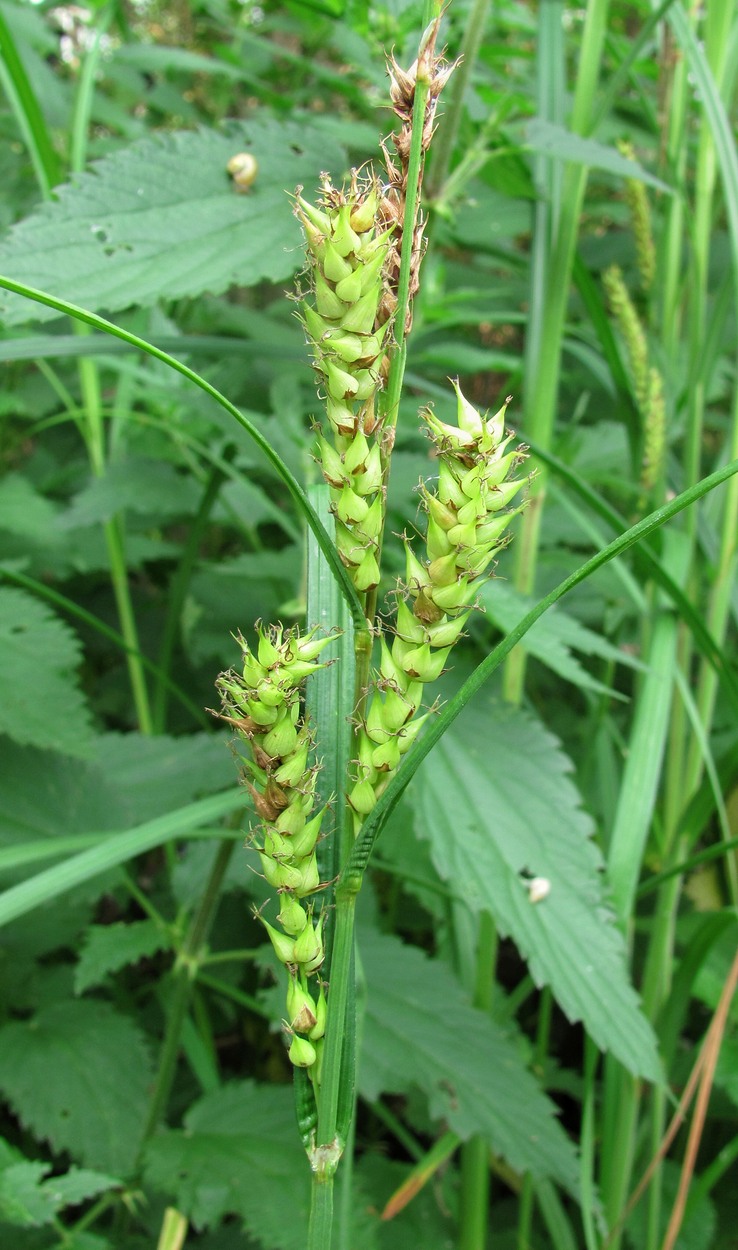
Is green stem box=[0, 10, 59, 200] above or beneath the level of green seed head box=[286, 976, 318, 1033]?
above

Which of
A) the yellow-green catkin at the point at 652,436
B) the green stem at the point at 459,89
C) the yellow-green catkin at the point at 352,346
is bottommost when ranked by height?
the yellow-green catkin at the point at 352,346

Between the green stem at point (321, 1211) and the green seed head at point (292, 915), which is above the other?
the green seed head at point (292, 915)

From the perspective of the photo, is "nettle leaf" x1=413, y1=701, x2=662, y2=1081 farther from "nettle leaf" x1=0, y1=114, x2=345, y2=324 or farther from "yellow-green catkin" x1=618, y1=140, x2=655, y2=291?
"yellow-green catkin" x1=618, y1=140, x2=655, y2=291

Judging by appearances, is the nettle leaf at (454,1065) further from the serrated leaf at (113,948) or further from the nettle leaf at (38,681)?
the nettle leaf at (38,681)

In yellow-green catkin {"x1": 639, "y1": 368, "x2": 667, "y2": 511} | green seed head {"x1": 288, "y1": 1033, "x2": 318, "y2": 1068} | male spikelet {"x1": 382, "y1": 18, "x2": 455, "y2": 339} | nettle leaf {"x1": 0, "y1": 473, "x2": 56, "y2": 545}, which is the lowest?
green seed head {"x1": 288, "y1": 1033, "x2": 318, "y2": 1068}

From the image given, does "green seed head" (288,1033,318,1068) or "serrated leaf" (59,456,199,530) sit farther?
"serrated leaf" (59,456,199,530)

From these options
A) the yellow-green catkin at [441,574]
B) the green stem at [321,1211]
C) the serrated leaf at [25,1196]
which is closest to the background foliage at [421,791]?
the serrated leaf at [25,1196]

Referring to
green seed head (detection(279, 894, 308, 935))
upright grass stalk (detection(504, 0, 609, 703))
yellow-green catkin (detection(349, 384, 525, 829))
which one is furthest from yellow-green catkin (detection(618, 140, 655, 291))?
green seed head (detection(279, 894, 308, 935))

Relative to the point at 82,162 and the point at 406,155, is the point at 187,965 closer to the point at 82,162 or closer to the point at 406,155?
the point at 406,155
